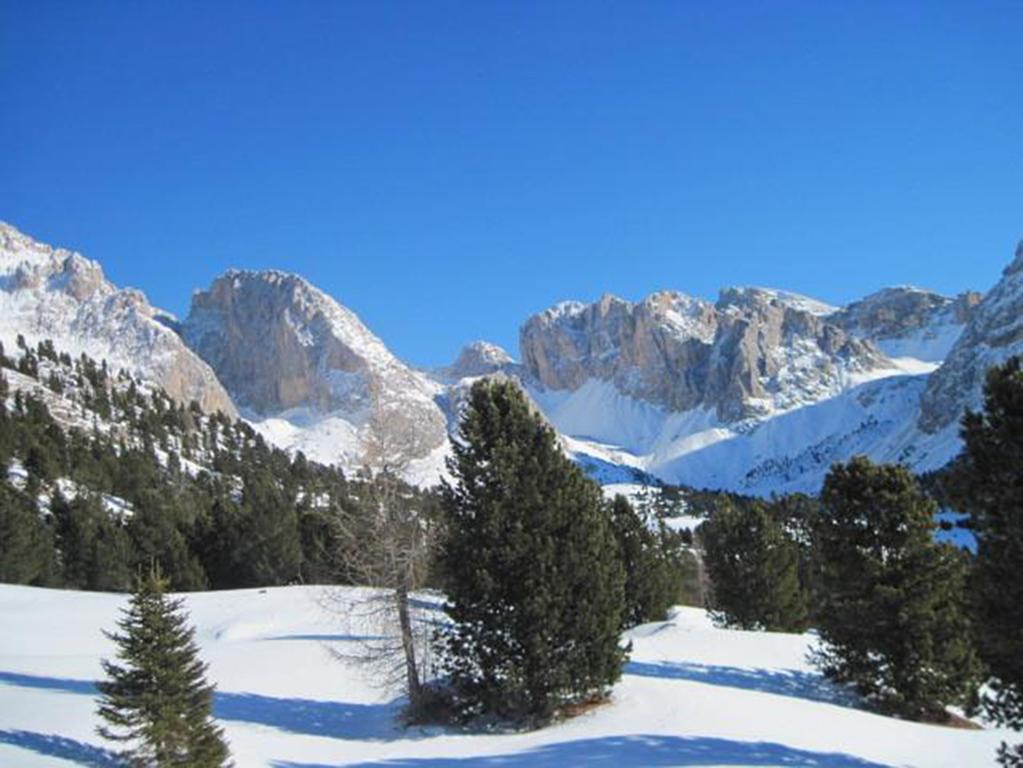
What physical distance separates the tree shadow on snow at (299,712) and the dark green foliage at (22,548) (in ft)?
99.1

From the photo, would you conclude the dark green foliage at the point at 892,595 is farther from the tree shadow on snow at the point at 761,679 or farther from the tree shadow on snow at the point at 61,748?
the tree shadow on snow at the point at 61,748

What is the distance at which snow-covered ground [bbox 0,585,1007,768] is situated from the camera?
617 inches

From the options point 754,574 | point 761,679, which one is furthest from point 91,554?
point 761,679

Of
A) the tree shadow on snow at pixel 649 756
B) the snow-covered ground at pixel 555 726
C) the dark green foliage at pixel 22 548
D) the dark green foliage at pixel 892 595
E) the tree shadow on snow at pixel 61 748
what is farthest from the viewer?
the dark green foliage at pixel 22 548

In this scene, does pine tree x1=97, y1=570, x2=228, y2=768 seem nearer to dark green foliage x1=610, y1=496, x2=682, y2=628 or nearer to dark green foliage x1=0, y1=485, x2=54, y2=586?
dark green foliage x1=610, y1=496, x2=682, y2=628

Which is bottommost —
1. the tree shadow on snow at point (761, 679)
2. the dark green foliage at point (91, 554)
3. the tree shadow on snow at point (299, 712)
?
the tree shadow on snow at point (761, 679)

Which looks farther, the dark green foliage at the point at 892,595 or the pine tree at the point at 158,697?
the dark green foliage at the point at 892,595

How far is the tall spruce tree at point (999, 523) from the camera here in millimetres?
12750

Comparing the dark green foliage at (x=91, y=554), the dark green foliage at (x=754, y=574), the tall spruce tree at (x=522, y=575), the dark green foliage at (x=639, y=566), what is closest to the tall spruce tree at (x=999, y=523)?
the tall spruce tree at (x=522, y=575)

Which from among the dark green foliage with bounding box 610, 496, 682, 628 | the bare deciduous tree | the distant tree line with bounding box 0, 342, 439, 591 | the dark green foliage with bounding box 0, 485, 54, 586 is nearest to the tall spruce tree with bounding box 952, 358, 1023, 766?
the distant tree line with bounding box 0, 342, 439, 591

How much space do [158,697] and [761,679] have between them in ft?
59.7

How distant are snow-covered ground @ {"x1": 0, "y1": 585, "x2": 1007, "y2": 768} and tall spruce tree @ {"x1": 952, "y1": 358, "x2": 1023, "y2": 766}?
9.80ft

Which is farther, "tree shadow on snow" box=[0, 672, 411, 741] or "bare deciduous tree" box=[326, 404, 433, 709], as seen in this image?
"bare deciduous tree" box=[326, 404, 433, 709]

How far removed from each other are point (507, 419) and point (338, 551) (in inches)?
209
